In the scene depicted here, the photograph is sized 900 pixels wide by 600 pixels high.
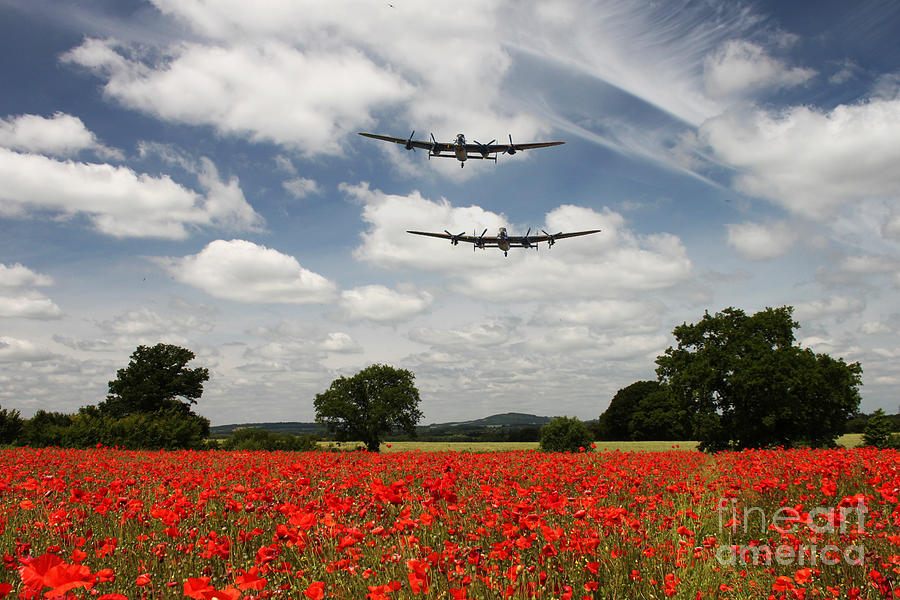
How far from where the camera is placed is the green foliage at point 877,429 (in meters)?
32.4

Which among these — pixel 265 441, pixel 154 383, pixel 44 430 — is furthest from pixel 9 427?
pixel 154 383

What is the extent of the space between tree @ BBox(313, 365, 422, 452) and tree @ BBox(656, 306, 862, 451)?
87.0 ft

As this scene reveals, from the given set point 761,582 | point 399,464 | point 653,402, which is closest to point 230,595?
point 761,582

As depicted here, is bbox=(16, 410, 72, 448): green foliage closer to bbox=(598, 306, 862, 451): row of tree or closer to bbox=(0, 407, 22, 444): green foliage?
bbox=(0, 407, 22, 444): green foliage

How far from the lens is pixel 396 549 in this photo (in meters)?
4.24

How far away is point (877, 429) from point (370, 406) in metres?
40.3

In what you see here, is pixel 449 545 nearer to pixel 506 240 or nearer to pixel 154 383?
pixel 506 240

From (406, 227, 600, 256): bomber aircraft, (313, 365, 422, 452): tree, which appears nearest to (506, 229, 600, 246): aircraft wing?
(406, 227, 600, 256): bomber aircraft

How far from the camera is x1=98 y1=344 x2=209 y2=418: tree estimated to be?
179 ft

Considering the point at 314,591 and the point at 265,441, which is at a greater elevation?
the point at 314,591

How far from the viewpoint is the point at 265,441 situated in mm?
29094

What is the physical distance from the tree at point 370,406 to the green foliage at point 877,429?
3708cm

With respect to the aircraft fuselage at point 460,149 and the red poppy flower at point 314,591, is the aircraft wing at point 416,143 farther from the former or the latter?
the red poppy flower at point 314,591

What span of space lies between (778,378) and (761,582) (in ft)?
115
